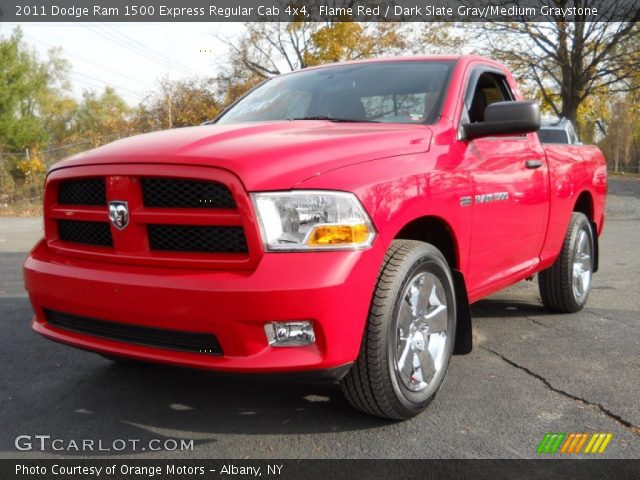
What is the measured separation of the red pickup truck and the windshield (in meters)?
0.02

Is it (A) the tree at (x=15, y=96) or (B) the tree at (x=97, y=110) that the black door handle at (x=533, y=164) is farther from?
(B) the tree at (x=97, y=110)

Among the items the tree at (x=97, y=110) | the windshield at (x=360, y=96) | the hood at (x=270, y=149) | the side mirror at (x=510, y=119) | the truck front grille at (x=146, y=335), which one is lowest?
the truck front grille at (x=146, y=335)

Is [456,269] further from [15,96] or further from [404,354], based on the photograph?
[15,96]

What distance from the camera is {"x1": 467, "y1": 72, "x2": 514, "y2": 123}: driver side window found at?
12.8 feet

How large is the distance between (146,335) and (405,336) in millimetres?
1174

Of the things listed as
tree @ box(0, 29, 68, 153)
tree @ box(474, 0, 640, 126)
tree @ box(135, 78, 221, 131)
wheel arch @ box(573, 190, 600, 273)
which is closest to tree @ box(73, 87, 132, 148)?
tree @ box(135, 78, 221, 131)

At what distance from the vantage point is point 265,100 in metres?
4.17

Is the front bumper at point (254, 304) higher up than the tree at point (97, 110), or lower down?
lower down

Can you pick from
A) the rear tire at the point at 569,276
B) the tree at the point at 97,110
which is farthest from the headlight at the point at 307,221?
the tree at the point at 97,110

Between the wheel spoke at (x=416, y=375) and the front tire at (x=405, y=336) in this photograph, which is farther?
the wheel spoke at (x=416, y=375)

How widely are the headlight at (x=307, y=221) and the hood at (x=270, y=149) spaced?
2.6 inches

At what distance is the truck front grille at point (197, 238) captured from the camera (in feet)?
8.18

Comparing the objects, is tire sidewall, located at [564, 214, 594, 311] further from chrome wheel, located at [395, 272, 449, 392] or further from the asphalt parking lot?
chrome wheel, located at [395, 272, 449, 392]

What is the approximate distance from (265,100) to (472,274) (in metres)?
1.79
